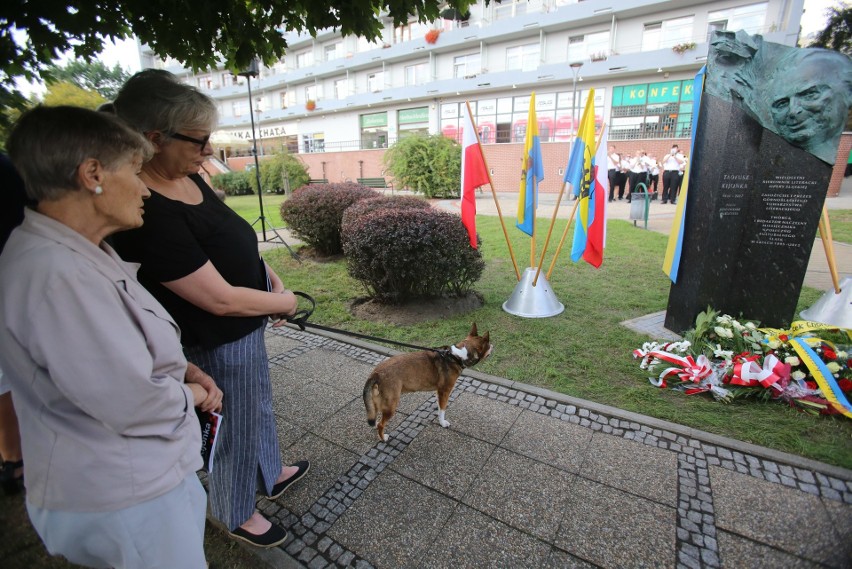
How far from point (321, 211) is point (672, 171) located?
45.6ft

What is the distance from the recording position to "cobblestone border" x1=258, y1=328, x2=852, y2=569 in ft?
6.89

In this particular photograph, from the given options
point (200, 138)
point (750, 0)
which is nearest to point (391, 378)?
point (200, 138)

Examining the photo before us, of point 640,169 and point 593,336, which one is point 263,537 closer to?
point 593,336

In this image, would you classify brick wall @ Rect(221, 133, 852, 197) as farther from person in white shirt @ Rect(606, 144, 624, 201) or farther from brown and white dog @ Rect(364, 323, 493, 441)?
brown and white dog @ Rect(364, 323, 493, 441)

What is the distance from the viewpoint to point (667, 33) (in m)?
22.4

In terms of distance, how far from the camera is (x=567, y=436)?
2.97 m

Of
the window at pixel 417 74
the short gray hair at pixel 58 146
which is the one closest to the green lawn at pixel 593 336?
the short gray hair at pixel 58 146

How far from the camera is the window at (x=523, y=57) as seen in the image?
26391 mm

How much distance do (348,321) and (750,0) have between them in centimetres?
2622

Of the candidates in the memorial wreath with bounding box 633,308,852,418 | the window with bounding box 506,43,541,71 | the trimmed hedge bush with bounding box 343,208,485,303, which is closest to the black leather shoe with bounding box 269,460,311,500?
the trimmed hedge bush with bounding box 343,208,485,303

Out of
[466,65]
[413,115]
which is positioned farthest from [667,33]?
[413,115]

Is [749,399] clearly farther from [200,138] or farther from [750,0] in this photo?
[750,0]

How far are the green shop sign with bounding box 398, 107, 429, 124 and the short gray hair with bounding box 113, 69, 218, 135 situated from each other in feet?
104

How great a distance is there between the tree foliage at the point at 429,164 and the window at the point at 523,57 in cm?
996
